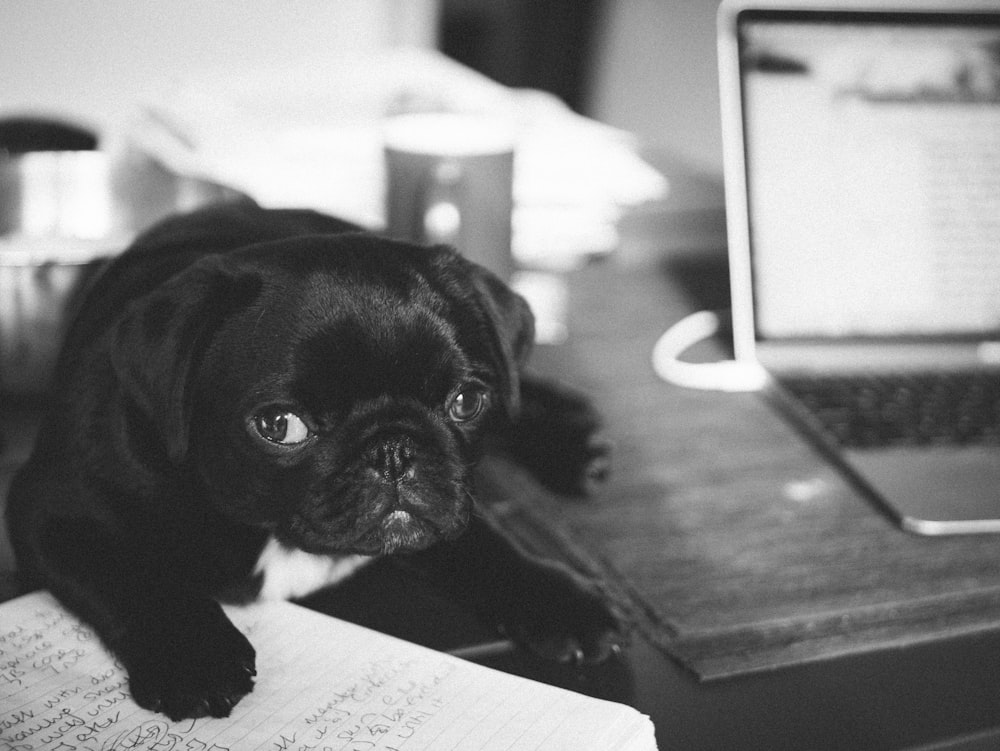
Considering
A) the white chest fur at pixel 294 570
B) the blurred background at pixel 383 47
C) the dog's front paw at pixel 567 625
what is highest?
the blurred background at pixel 383 47

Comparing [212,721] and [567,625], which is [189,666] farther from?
[567,625]

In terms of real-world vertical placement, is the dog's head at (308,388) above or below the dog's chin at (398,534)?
above

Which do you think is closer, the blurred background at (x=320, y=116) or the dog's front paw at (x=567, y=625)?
the dog's front paw at (x=567, y=625)

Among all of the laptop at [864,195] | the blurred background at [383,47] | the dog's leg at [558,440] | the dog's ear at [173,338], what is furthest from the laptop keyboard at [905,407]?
the blurred background at [383,47]

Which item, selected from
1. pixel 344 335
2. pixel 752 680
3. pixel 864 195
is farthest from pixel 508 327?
pixel 864 195

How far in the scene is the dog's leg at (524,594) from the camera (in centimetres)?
75

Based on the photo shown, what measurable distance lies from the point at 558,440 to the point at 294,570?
31cm

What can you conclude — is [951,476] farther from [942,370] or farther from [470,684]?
[470,684]

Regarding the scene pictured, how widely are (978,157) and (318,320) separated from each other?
946 millimetres

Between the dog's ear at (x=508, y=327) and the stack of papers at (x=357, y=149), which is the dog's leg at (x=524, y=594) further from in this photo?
the stack of papers at (x=357, y=149)

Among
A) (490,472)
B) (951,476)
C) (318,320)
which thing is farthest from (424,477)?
(951,476)

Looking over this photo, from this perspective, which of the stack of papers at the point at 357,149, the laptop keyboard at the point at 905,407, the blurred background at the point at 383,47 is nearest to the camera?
the laptop keyboard at the point at 905,407

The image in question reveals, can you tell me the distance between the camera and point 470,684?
2.20 feet

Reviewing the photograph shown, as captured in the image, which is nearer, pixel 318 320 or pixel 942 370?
pixel 318 320
